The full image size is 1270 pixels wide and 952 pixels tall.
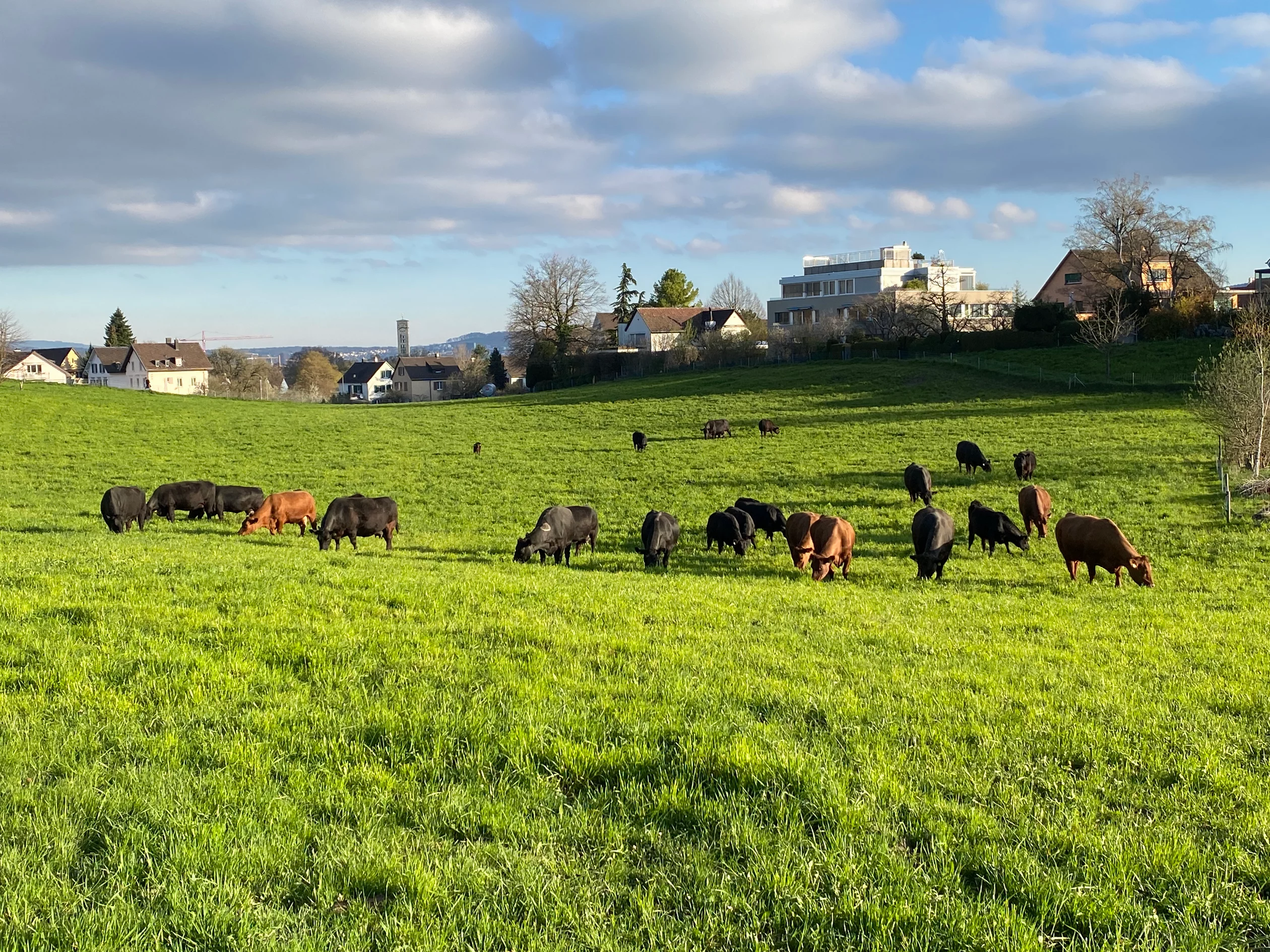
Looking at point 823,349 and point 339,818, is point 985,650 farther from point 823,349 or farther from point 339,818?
point 823,349

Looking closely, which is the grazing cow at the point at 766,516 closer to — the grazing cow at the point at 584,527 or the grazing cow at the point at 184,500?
the grazing cow at the point at 584,527

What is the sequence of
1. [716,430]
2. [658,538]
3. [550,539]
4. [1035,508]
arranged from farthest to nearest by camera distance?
[716,430], [1035,508], [658,538], [550,539]

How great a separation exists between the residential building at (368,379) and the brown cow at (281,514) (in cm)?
14983

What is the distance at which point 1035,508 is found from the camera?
20375 millimetres

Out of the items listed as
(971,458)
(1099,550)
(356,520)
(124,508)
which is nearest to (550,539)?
(356,520)

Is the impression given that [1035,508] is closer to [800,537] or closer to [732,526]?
[800,537]

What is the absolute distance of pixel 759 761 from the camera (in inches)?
249

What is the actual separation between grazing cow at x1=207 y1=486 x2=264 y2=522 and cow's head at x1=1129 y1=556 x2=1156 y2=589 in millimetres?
20603

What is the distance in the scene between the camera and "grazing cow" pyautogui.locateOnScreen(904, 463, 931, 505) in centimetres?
2478

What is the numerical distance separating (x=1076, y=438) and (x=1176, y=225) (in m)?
49.6

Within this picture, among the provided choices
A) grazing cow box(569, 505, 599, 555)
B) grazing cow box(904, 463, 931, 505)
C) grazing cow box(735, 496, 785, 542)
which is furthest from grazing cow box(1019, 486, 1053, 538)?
grazing cow box(569, 505, 599, 555)

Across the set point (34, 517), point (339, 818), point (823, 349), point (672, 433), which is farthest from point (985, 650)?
point (823, 349)

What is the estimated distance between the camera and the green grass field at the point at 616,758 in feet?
15.4

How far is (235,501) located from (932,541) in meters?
18.2
